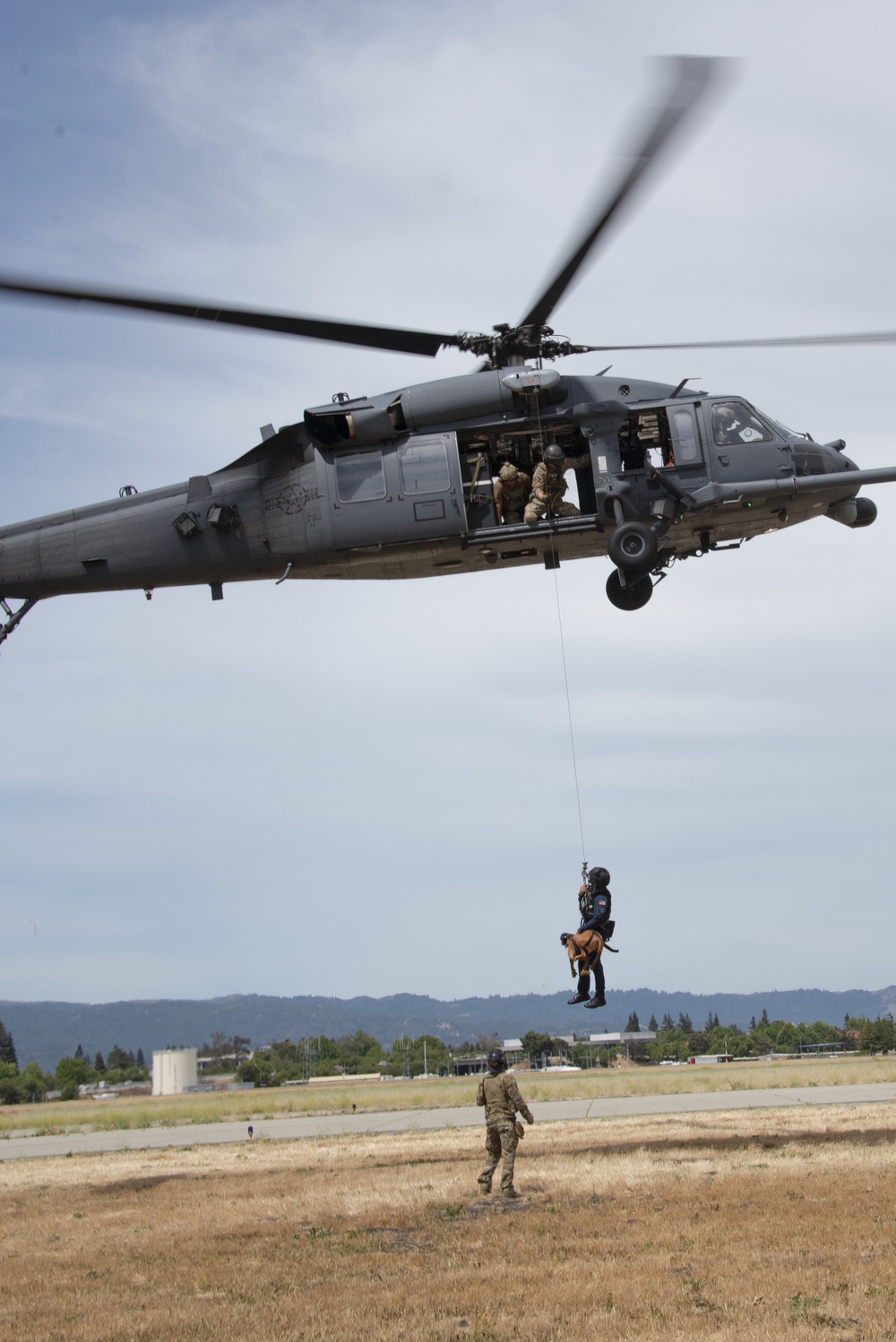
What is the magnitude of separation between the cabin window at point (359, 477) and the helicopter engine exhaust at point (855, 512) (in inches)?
217

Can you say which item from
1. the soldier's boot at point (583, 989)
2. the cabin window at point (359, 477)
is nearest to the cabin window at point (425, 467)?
the cabin window at point (359, 477)

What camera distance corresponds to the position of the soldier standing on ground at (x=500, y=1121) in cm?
1279

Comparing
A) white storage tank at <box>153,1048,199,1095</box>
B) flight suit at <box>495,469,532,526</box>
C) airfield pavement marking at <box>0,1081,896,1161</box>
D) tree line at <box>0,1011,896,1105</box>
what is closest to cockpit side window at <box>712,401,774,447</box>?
flight suit at <box>495,469,532,526</box>

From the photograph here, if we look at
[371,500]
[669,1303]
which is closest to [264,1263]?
[669,1303]

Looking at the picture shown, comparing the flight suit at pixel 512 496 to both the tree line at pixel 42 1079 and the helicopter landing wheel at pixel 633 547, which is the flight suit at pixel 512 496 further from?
the tree line at pixel 42 1079

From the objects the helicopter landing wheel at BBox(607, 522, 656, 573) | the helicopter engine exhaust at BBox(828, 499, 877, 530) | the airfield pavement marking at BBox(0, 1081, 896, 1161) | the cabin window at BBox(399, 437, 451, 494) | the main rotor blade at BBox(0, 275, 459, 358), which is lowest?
the airfield pavement marking at BBox(0, 1081, 896, 1161)

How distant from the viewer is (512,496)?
14602 mm

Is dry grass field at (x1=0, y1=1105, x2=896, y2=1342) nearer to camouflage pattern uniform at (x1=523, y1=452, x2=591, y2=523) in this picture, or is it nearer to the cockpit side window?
camouflage pattern uniform at (x1=523, y1=452, x2=591, y2=523)

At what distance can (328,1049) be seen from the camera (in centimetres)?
14500

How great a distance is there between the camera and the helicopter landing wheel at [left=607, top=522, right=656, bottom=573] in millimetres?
14062

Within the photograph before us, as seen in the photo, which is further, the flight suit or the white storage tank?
the white storage tank

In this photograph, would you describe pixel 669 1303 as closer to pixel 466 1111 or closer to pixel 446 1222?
pixel 446 1222

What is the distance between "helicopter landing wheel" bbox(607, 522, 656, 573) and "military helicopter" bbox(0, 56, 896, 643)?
0.02 meters

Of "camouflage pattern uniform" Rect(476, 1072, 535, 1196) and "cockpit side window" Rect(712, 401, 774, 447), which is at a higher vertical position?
"cockpit side window" Rect(712, 401, 774, 447)
